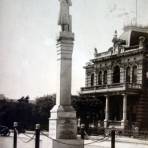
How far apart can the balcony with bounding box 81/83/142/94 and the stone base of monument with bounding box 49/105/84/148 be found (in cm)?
1391

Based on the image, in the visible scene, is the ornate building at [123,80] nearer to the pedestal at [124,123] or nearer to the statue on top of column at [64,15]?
the pedestal at [124,123]

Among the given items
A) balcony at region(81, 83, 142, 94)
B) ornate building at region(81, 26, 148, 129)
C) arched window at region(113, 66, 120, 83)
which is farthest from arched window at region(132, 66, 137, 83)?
arched window at region(113, 66, 120, 83)

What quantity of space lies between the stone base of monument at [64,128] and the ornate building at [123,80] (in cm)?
1135

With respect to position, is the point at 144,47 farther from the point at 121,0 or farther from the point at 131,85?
the point at 121,0

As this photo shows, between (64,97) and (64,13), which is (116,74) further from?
(64,97)

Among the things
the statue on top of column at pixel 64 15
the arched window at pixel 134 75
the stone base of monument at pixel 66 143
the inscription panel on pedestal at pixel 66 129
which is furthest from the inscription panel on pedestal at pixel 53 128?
the arched window at pixel 134 75

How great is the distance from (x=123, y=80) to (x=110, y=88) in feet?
2.81

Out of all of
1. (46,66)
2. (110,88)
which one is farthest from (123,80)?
(46,66)

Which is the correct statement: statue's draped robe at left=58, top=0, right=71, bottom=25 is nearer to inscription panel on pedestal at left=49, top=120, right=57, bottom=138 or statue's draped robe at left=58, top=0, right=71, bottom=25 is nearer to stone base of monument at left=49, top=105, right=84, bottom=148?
stone base of monument at left=49, top=105, right=84, bottom=148

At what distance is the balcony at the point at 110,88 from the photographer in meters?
24.0

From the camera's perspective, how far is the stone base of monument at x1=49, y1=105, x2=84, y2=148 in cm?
990

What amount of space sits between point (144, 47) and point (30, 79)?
1217 centimetres

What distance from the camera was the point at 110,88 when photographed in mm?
25938

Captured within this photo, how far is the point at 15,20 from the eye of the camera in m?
11.5
